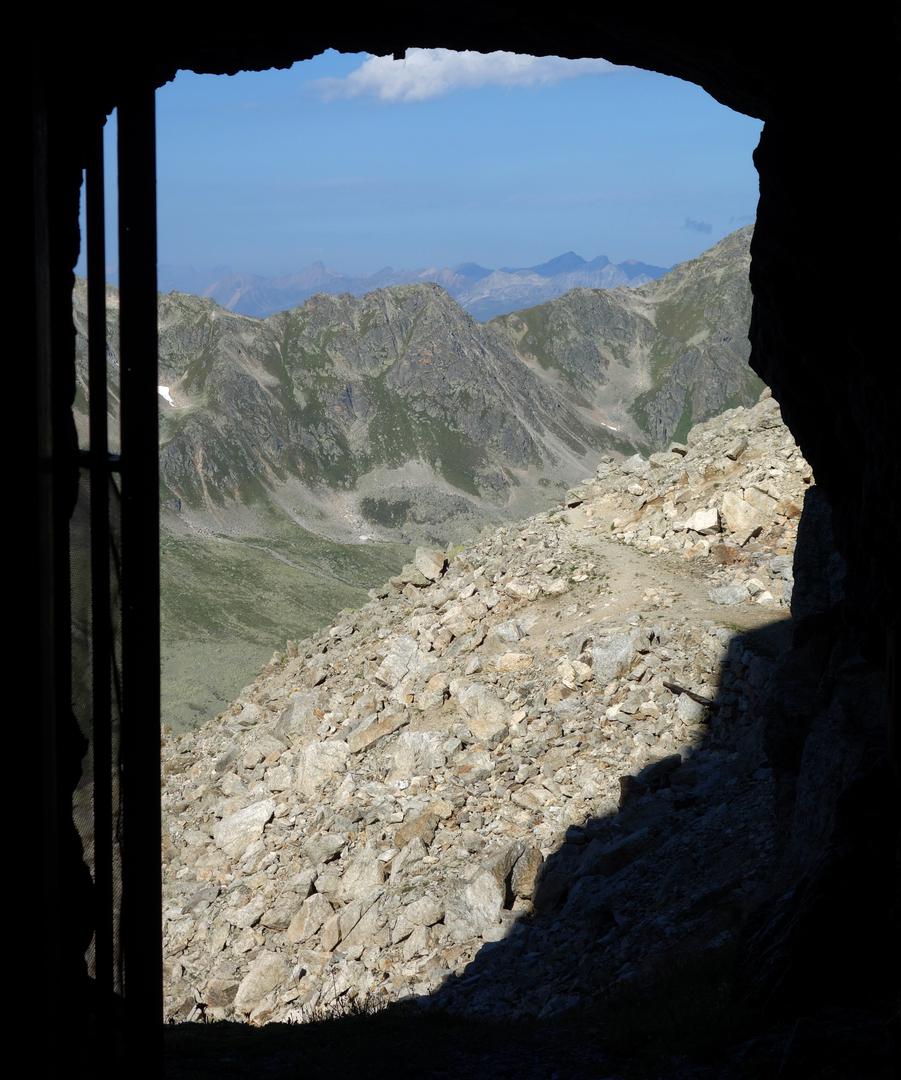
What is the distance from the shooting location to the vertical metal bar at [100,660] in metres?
6.51

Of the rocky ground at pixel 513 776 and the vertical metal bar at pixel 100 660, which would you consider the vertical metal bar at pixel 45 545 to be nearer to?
the vertical metal bar at pixel 100 660

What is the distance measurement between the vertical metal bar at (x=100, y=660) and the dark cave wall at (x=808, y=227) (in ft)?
1.24

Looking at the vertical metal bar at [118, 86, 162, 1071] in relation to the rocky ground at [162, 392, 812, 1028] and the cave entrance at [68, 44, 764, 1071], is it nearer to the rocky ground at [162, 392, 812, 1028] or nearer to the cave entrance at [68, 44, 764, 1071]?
the cave entrance at [68, 44, 764, 1071]

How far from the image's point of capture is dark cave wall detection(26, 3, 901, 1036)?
6789 mm

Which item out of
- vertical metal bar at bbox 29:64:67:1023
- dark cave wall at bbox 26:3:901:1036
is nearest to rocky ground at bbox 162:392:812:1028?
dark cave wall at bbox 26:3:901:1036

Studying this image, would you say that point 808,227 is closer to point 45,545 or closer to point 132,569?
point 132,569

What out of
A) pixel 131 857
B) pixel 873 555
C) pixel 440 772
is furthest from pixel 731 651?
pixel 131 857

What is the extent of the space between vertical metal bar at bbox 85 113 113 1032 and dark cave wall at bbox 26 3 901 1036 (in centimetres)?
38

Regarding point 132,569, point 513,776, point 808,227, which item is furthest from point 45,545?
point 513,776

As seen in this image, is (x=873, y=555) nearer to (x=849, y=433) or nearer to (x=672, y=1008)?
(x=849, y=433)

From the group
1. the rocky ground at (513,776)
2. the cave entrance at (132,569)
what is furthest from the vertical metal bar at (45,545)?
the rocky ground at (513,776)

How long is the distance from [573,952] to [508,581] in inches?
436

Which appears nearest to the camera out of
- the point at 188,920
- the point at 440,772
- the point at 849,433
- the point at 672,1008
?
the point at 849,433

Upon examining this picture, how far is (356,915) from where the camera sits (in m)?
15.8
